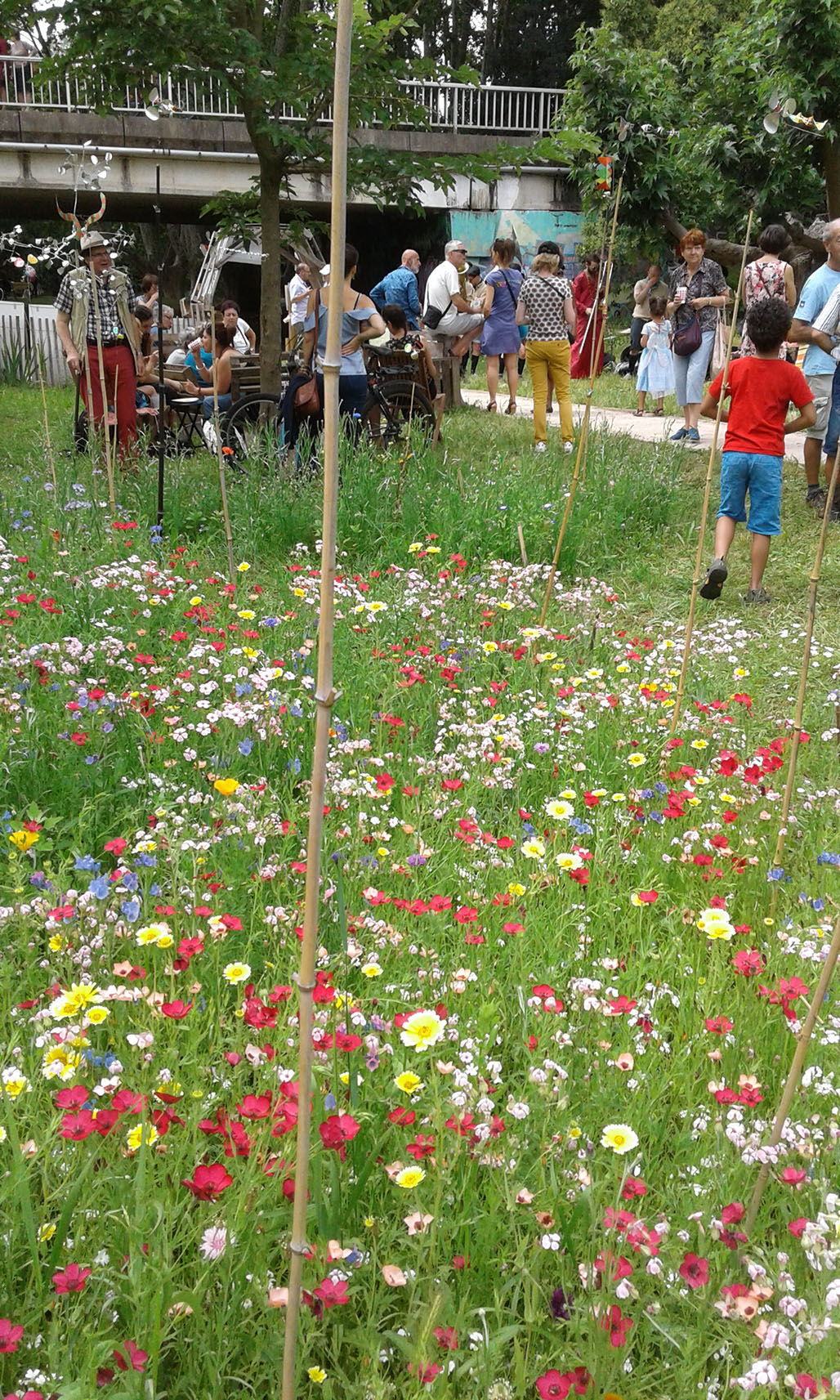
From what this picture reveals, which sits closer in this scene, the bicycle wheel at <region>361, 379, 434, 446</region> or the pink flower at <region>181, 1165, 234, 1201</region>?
the pink flower at <region>181, 1165, 234, 1201</region>

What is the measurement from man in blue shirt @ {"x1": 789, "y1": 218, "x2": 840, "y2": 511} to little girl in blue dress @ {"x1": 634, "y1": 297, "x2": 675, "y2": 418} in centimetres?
437

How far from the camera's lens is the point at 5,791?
289 cm

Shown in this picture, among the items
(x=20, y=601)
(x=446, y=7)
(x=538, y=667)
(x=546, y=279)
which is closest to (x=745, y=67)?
(x=546, y=279)

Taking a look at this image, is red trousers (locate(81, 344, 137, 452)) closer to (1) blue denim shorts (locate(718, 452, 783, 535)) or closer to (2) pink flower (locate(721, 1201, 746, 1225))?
(1) blue denim shorts (locate(718, 452, 783, 535))

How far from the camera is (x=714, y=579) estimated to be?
16.4 feet

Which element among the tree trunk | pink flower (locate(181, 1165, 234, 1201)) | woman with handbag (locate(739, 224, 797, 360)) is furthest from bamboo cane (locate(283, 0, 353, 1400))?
woman with handbag (locate(739, 224, 797, 360))

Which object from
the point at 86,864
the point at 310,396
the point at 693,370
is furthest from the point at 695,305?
the point at 86,864

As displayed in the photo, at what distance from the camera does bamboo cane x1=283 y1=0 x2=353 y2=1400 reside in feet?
3.44

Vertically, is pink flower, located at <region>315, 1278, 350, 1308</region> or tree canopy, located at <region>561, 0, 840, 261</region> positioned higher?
tree canopy, located at <region>561, 0, 840, 261</region>

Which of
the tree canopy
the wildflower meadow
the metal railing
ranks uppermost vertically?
the metal railing

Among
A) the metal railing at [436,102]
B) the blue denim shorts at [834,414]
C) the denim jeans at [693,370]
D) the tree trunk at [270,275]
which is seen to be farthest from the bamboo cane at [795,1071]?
the metal railing at [436,102]

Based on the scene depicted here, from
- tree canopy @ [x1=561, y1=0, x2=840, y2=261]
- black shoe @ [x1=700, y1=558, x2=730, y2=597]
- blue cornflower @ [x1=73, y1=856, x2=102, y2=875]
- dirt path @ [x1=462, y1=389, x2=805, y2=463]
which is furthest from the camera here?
dirt path @ [x1=462, y1=389, x2=805, y2=463]

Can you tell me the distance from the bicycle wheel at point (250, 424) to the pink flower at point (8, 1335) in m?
6.23

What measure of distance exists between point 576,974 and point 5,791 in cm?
151
